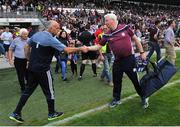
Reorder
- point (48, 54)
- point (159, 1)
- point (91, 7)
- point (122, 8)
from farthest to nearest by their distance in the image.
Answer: point (159, 1), point (122, 8), point (91, 7), point (48, 54)

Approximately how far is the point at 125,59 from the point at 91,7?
1400 inches

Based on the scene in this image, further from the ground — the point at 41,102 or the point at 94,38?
the point at 94,38

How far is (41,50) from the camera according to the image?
26.8 ft

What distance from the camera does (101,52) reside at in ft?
40.3

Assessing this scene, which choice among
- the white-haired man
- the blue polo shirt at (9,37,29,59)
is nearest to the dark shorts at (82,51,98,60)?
the white-haired man

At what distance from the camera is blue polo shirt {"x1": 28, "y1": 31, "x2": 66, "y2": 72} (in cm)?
807

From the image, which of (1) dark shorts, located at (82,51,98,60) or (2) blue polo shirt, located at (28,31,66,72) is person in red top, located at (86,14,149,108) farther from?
(1) dark shorts, located at (82,51,98,60)

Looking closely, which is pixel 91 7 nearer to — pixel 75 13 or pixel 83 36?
pixel 75 13

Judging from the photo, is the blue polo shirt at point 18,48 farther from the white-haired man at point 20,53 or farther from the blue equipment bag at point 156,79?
the blue equipment bag at point 156,79

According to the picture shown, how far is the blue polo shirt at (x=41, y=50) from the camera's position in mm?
8070

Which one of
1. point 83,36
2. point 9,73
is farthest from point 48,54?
point 9,73

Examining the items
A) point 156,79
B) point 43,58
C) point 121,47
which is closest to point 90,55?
point 156,79

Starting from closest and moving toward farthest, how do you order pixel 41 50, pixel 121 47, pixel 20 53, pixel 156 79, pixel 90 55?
pixel 41 50
pixel 121 47
pixel 156 79
pixel 20 53
pixel 90 55

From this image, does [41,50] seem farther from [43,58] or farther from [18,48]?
[18,48]
